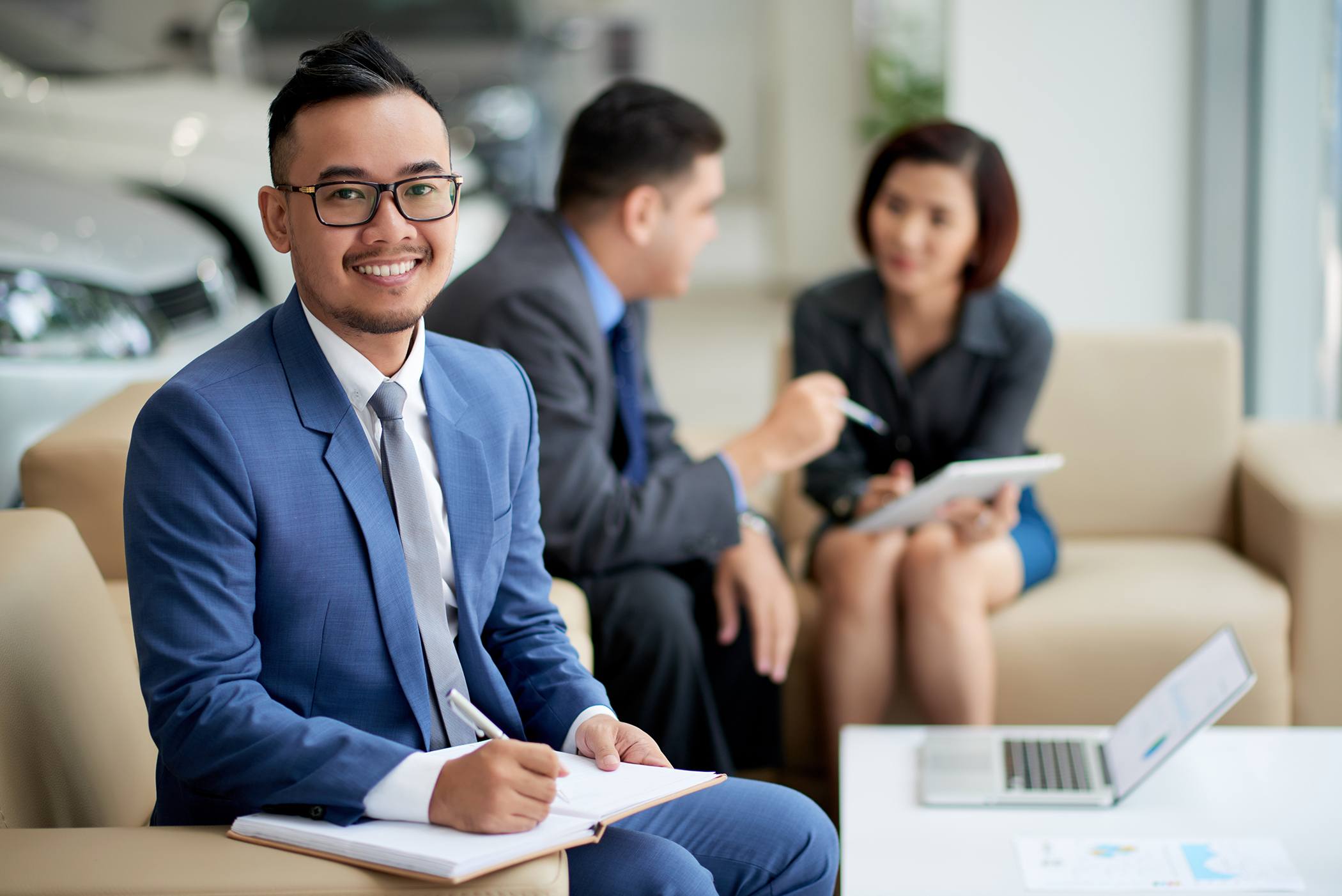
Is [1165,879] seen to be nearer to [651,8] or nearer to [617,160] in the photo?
[617,160]

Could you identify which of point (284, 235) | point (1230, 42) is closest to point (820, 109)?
point (1230, 42)

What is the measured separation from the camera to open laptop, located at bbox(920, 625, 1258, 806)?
5.43 ft

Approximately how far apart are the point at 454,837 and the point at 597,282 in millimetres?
1179

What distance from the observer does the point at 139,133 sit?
4.23 m

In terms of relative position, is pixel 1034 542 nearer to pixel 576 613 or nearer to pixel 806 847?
pixel 576 613

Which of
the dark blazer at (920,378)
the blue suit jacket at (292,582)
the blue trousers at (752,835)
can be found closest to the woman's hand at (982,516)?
the dark blazer at (920,378)

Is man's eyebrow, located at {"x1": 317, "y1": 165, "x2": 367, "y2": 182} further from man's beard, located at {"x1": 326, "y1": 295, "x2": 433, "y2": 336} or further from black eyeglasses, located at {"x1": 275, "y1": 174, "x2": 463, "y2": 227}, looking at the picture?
man's beard, located at {"x1": 326, "y1": 295, "x2": 433, "y2": 336}

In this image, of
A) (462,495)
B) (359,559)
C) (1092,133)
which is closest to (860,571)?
(462,495)

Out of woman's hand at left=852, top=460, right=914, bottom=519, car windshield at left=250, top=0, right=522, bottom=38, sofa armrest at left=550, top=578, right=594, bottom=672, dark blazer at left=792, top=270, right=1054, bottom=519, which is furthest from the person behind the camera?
car windshield at left=250, top=0, right=522, bottom=38

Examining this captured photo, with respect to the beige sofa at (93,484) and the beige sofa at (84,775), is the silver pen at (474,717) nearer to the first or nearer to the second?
the beige sofa at (84,775)

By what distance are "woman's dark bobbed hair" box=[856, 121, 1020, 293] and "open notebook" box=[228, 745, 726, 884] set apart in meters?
1.49

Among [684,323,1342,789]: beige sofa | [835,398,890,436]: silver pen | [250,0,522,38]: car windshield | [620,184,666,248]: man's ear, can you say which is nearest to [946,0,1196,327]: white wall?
[684,323,1342,789]: beige sofa

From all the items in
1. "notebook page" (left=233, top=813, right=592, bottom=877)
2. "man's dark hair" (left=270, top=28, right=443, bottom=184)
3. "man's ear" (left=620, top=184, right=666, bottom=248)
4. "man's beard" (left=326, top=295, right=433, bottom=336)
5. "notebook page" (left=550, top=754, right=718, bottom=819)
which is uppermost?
"man's dark hair" (left=270, top=28, right=443, bottom=184)

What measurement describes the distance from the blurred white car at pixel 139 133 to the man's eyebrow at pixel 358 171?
2.86m
